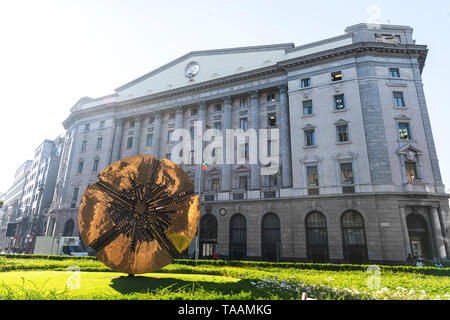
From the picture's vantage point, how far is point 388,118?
92.5 feet

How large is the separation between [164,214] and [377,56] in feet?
103

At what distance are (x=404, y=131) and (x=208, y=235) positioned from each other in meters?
25.9

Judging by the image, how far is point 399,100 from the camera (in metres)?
29.1

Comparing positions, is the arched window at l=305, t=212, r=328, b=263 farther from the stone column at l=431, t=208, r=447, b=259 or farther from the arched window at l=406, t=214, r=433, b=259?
the stone column at l=431, t=208, r=447, b=259

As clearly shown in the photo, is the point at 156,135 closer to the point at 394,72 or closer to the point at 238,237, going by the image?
the point at 238,237

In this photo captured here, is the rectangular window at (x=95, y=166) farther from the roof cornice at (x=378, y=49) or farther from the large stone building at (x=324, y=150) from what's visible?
the roof cornice at (x=378, y=49)

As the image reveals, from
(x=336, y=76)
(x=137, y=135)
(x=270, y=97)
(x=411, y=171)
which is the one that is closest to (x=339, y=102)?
(x=336, y=76)

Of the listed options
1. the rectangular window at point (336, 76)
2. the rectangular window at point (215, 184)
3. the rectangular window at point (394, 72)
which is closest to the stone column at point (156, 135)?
the rectangular window at point (215, 184)

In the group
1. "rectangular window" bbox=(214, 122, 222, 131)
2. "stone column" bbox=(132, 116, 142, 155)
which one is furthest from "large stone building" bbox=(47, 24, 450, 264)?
"stone column" bbox=(132, 116, 142, 155)

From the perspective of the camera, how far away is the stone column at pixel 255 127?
1275 inches

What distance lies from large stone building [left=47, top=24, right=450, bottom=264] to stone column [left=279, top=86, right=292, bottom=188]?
0.14 metres

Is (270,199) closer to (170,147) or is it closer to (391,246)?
(391,246)

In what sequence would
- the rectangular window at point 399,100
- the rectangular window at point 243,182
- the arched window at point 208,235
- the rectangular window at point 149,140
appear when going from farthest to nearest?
the rectangular window at point 149,140, the rectangular window at point 243,182, the arched window at point 208,235, the rectangular window at point 399,100

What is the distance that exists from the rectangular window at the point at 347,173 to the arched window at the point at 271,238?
8.64m
